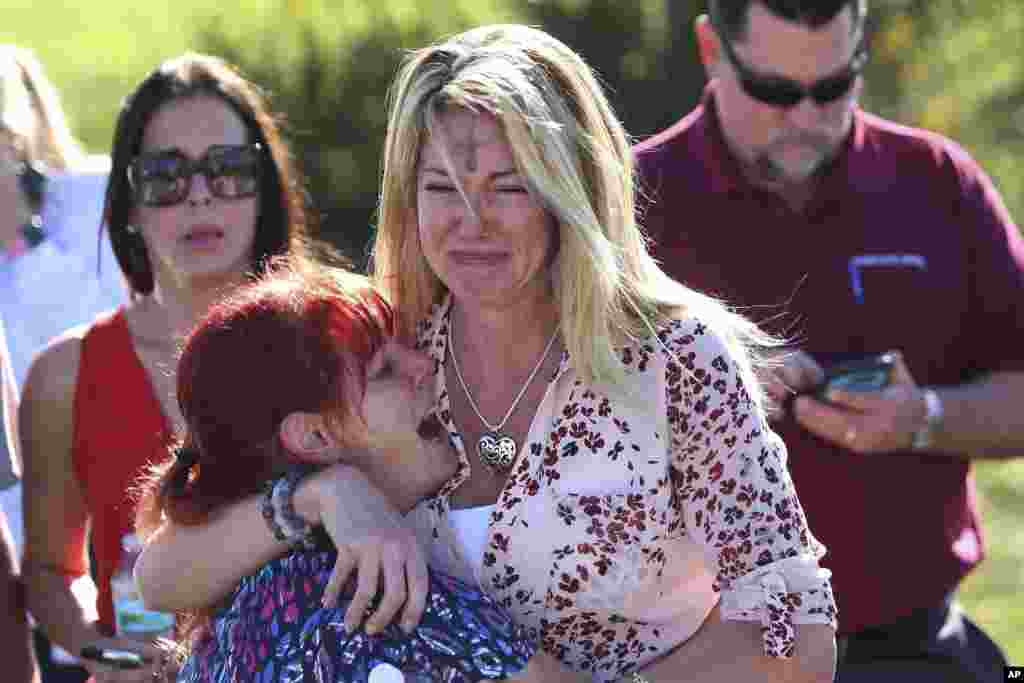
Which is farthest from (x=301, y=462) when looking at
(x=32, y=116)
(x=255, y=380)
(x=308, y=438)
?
(x=32, y=116)

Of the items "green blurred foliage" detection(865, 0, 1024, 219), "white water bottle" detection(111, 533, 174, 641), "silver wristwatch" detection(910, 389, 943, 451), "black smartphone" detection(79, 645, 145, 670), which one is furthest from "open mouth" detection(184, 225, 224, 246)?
"green blurred foliage" detection(865, 0, 1024, 219)

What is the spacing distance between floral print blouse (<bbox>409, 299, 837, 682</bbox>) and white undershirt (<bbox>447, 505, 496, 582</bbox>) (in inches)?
0.6

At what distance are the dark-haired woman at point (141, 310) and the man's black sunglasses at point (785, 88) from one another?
973 mm

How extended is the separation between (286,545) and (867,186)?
5.67 ft

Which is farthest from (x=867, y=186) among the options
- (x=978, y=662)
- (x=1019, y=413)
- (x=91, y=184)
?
(x=91, y=184)

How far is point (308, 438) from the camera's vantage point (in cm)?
256

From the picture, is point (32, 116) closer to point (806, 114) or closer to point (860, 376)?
point (806, 114)

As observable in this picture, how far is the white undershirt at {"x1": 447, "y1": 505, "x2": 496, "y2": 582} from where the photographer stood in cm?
265

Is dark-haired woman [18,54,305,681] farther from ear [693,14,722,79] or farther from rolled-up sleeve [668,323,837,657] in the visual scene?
rolled-up sleeve [668,323,837,657]

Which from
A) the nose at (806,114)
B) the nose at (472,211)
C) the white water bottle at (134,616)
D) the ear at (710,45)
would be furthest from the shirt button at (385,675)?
the ear at (710,45)

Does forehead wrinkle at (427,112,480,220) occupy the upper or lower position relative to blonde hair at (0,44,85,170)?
upper

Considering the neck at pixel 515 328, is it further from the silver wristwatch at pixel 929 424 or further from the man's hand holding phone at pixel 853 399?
the silver wristwatch at pixel 929 424

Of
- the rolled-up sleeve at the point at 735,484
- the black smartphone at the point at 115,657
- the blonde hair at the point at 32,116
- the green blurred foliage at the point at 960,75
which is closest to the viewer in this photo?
the rolled-up sleeve at the point at 735,484

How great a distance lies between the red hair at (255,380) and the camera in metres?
2.53
